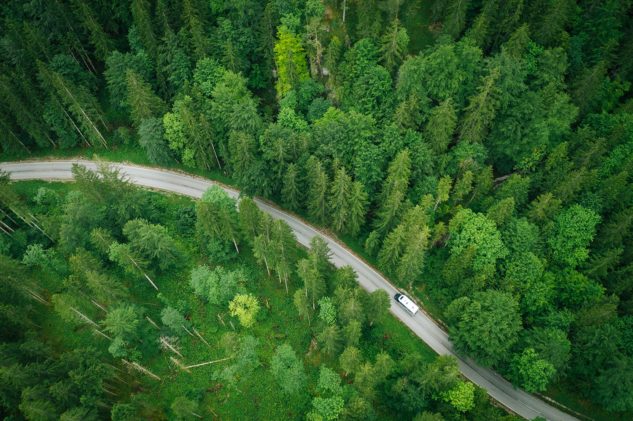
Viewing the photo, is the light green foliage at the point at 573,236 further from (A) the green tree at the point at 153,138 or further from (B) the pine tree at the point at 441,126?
(A) the green tree at the point at 153,138

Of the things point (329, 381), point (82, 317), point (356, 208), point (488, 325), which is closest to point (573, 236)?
point (488, 325)

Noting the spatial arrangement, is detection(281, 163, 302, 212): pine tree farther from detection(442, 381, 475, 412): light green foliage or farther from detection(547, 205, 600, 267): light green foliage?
detection(547, 205, 600, 267): light green foliage

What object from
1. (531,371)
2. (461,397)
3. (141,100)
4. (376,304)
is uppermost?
(141,100)

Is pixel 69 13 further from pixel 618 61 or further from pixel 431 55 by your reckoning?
pixel 618 61

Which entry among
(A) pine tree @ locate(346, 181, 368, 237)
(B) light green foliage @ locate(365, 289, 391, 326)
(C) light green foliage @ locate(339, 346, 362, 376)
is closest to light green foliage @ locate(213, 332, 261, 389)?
(C) light green foliage @ locate(339, 346, 362, 376)

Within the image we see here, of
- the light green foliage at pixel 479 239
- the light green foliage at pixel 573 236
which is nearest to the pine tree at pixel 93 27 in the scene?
the light green foliage at pixel 479 239

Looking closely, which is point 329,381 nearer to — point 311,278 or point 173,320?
point 311,278
